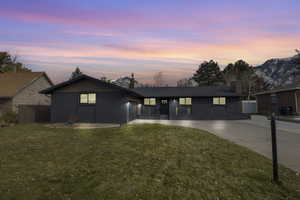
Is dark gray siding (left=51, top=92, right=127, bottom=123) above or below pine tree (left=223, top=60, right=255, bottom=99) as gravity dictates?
below

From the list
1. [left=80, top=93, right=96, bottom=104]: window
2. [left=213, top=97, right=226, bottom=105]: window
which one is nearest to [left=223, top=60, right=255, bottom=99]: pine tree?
[left=213, top=97, right=226, bottom=105]: window

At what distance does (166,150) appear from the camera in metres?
6.46

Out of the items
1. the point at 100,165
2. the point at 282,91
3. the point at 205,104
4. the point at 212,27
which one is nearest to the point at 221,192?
the point at 100,165

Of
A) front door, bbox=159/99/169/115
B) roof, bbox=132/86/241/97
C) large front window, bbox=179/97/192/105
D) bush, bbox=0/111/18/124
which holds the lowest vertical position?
bush, bbox=0/111/18/124

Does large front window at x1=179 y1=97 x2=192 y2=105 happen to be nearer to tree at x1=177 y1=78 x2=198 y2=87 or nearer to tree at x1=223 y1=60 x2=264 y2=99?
tree at x1=223 y1=60 x2=264 y2=99

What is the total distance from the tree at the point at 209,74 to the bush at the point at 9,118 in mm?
51470

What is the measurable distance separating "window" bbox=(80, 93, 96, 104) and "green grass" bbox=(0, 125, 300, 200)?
961 centimetres

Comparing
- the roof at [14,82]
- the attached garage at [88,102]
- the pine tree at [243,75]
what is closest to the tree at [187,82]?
the pine tree at [243,75]

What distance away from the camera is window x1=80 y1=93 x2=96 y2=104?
55.2 feet

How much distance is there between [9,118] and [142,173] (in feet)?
55.1

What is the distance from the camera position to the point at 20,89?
18.8 m

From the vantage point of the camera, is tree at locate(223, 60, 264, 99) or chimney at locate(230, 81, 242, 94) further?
tree at locate(223, 60, 264, 99)

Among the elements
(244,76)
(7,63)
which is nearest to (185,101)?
(244,76)

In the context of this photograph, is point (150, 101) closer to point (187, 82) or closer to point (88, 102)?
point (88, 102)
